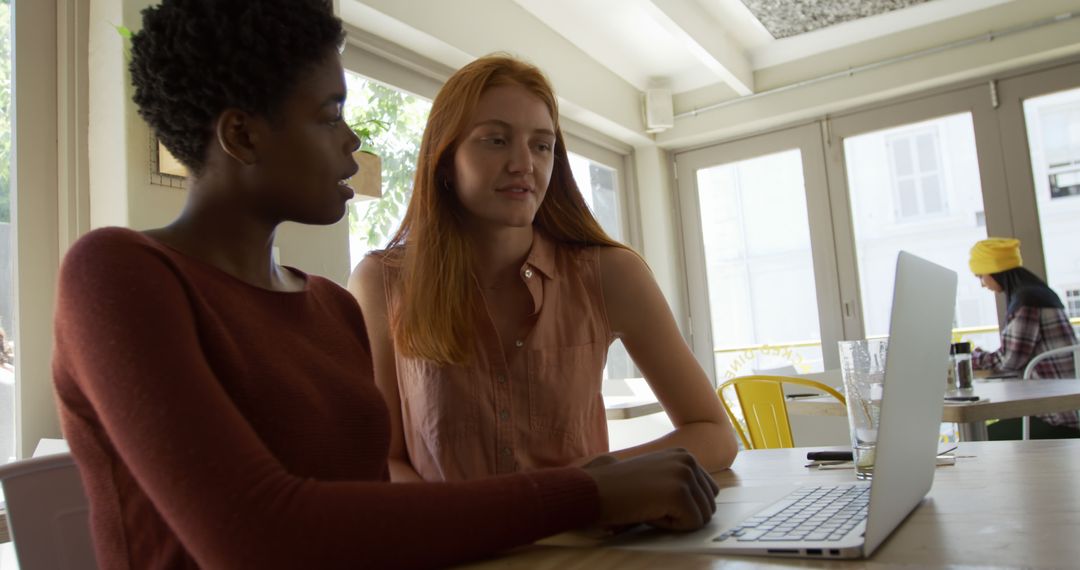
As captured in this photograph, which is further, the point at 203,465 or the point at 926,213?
the point at 926,213

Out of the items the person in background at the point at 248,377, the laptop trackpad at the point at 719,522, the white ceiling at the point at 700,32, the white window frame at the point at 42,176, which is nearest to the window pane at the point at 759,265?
the white ceiling at the point at 700,32

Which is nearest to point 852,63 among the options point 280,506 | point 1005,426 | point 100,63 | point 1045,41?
point 1045,41

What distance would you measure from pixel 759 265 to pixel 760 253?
0.08m

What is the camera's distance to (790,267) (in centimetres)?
530

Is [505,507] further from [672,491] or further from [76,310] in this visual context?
[76,310]

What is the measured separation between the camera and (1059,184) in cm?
446

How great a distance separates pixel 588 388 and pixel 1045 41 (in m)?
4.25

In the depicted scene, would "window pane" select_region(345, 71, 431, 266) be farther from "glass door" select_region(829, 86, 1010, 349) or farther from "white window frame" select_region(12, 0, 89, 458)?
"glass door" select_region(829, 86, 1010, 349)

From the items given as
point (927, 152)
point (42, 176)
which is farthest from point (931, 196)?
point (42, 176)

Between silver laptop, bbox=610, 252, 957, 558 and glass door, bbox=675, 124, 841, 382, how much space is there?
4.42 meters

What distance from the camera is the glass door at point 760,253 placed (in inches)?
203

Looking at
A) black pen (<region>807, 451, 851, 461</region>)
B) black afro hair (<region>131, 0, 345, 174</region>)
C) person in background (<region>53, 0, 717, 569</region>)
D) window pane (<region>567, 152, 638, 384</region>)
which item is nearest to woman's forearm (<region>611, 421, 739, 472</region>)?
black pen (<region>807, 451, 851, 461</region>)

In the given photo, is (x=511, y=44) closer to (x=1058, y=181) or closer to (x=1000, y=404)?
(x=1000, y=404)

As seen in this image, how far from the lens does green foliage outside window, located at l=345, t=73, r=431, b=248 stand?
326cm
